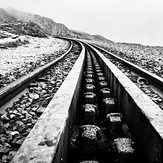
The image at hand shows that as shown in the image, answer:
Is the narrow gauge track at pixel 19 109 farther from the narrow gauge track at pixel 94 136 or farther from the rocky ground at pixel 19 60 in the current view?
the rocky ground at pixel 19 60

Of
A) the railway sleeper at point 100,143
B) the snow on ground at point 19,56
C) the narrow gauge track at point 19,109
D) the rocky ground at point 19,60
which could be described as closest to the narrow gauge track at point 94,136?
the railway sleeper at point 100,143

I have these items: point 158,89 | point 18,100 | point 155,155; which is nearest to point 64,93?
point 18,100

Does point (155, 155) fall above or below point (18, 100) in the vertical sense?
above

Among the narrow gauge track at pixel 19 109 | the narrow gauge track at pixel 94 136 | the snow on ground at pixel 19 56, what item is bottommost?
the snow on ground at pixel 19 56

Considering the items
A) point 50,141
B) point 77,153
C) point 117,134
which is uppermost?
point 50,141

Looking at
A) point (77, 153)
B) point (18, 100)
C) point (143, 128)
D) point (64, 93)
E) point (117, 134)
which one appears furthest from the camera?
point (18, 100)

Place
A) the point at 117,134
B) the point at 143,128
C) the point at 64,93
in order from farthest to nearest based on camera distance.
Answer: the point at 64,93 < the point at 117,134 < the point at 143,128

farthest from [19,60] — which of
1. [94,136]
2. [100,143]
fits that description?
[94,136]

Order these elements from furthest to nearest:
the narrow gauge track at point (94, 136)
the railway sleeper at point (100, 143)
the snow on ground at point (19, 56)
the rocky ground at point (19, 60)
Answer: the snow on ground at point (19, 56)
the rocky ground at point (19, 60)
the railway sleeper at point (100, 143)
the narrow gauge track at point (94, 136)

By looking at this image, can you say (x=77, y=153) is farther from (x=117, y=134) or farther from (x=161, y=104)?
(x=161, y=104)

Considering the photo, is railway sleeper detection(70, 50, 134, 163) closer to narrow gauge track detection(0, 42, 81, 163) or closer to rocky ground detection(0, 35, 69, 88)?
narrow gauge track detection(0, 42, 81, 163)

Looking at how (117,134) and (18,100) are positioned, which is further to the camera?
(18,100)

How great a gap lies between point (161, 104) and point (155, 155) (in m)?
1.26

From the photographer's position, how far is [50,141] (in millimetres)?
970
